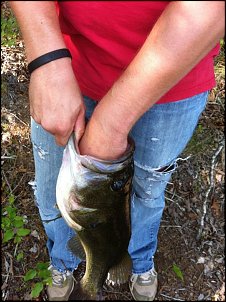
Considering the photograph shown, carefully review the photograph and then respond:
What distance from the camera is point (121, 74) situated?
4.18 feet

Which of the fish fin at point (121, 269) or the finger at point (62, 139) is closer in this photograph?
the finger at point (62, 139)

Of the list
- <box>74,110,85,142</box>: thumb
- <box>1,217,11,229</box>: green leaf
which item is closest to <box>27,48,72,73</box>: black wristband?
<box>74,110,85,142</box>: thumb

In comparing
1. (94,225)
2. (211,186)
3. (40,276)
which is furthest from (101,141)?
(211,186)

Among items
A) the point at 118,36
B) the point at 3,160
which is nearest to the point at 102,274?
the point at 118,36

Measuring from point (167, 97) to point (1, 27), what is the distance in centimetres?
213

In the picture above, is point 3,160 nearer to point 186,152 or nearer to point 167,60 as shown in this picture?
point 186,152

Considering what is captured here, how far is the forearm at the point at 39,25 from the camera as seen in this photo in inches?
46.9

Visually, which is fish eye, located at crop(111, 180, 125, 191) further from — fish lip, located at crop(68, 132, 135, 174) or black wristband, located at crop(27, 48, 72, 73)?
black wristband, located at crop(27, 48, 72, 73)

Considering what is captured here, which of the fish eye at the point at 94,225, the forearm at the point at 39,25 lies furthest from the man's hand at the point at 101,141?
the fish eye at the point at 94,225

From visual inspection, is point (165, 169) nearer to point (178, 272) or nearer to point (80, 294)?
point (80, 294)

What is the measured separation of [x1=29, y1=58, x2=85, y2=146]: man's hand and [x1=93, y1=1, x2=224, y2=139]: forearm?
0.26ft

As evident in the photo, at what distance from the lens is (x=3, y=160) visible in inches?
112

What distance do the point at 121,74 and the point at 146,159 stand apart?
442 millimetres

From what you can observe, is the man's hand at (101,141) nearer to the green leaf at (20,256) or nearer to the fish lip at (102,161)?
the fish lip at (102,161)
